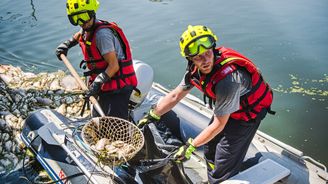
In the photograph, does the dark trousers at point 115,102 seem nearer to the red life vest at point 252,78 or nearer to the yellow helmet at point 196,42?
the red life vest at point 252,78

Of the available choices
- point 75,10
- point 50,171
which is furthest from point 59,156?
point 75,10

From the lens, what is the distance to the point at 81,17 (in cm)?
321

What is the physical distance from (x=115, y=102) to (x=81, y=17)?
98 centimetres

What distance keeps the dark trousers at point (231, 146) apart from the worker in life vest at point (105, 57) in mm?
1209

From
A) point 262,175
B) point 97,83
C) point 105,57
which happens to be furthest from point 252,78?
point 97,83

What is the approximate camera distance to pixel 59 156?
3.77m

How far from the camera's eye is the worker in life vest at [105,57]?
3.21 meters

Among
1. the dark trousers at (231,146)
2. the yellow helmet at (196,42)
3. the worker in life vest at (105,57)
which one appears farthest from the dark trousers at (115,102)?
the yellow helmet at (196,42)

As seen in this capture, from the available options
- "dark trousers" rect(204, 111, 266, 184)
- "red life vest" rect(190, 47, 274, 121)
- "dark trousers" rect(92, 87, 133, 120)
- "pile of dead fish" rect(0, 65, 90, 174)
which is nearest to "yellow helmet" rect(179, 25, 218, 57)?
"red life vest" rect(190, 47, 274, 121)

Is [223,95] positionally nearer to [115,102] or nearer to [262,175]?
[262,175]

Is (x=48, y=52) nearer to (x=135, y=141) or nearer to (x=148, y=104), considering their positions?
(x=148, y=104)

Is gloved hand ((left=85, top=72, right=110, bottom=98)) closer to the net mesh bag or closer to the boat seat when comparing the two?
the net mesh bag

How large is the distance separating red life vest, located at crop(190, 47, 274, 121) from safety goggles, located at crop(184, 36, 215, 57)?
0.76ft

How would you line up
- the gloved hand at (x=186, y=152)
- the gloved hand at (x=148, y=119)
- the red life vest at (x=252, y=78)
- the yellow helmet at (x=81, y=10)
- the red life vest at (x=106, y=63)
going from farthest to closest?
the red life vest at (x=106, y=63) < the gloved hand at (x=148, y=119) < the yellow helmet at (x=81, y=10) < the gloved hand at (x=186, y=152) < the red life vest at (x=252, y=78)
